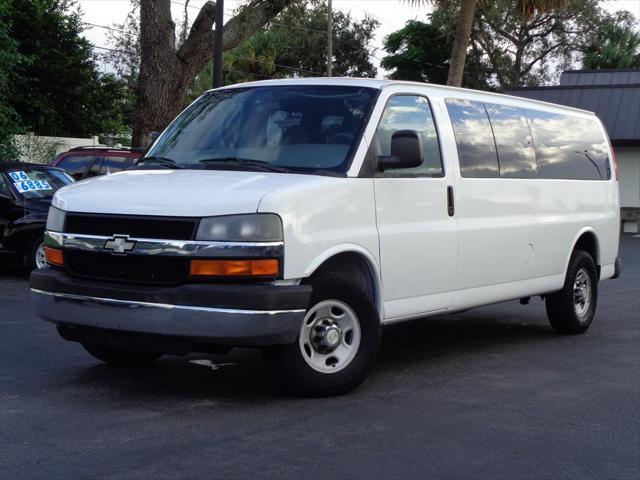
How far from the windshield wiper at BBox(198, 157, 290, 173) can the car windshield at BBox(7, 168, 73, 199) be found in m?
7.29

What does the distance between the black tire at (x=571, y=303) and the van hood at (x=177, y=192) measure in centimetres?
389

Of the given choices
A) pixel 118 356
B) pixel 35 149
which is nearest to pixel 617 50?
pixel 35 149

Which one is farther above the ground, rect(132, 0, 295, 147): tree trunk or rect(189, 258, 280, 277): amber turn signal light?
rect(132, 0, 295, 147): tree trunk

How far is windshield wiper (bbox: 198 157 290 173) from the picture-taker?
6.95 m

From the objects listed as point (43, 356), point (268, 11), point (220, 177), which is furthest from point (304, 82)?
point (268, 11)

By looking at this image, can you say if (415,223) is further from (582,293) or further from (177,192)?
→ (582,293)

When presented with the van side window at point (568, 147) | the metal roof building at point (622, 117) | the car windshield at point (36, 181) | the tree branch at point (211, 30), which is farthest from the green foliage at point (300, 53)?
the van side window at point (568, 147)

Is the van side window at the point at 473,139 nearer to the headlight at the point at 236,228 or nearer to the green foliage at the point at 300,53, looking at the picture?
the headlight at the point at 236,228

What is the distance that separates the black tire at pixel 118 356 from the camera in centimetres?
757

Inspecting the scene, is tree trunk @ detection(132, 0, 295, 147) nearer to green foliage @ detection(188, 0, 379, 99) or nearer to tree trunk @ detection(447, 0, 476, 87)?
tree trunk @ detection(447, 0, 476, 87)

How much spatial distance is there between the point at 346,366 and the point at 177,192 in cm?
157

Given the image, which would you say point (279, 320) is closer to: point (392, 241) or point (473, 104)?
point (392, 241)

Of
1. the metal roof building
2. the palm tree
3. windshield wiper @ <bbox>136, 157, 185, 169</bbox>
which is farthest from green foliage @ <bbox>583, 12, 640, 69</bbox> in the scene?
windshield wiper @ <bbox>136, 157, 185, 169</bbox>

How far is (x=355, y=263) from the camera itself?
7090 mm
